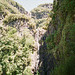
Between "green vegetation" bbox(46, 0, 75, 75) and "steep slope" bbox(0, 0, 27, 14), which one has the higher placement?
"steep slope" bbox(0, 0, 27, 14)

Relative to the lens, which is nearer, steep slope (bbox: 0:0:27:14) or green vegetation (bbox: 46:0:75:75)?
green vegetation (bbox: 46:0:75:75)

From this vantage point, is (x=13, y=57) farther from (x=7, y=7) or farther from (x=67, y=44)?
(x=7, y=7)

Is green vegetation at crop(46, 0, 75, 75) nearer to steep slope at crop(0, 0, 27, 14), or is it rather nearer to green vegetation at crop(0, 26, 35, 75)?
green vegetation at crop(0, 26, 35, 75)

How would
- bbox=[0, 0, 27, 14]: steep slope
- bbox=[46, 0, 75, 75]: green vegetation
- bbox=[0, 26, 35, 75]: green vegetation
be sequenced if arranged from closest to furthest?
bbox=[46, 0, 75, 75]: green vegetation, bbox=[0, 26, 35, 75]: green vegetation, bbox=[0, 0, 27, 14]: steep slope

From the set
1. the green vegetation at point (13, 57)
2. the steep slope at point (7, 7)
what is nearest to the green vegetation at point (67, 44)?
the green vegetation at point (13, 57)

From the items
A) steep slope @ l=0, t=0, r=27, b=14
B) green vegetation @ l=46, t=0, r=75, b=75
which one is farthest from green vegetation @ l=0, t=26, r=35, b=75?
steep slope @ l=0, t=0, r=27, b=14

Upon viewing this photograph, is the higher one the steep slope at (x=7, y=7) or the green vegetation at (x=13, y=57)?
the steep slope at (x=7, y=7)

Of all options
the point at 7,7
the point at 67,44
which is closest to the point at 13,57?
the point at 67,44

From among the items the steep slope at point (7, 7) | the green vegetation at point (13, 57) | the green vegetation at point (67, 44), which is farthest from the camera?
the steep slope at point (7, 7)

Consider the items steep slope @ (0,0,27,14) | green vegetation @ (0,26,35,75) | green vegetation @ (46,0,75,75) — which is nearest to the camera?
green vegetation @ (46,0,75,75)

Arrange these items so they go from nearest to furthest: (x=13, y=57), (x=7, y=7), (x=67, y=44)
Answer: (x=67, y=44) → (x=13, y=57) → (x=7, y=7)

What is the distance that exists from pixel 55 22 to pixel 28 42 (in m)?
7.41

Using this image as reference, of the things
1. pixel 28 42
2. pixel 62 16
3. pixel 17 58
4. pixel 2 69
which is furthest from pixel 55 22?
pixel 2 69

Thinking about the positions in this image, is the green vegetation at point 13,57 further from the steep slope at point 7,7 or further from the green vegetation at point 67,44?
the steep slope at point 7,7
